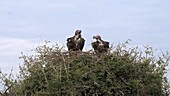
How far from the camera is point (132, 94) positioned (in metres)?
12.8

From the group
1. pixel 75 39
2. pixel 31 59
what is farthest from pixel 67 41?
pixel 31 59

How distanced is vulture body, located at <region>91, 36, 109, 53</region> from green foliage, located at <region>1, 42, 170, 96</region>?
0.41 m

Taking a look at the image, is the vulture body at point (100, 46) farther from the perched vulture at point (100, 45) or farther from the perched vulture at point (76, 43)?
the perched vulture at point (76, 43)

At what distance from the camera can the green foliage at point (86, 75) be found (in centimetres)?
1234

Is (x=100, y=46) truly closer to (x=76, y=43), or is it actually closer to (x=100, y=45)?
(x=100, y=45)

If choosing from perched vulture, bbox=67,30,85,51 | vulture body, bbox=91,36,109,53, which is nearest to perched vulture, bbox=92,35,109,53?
vulture body, bbox=91,36,109,53

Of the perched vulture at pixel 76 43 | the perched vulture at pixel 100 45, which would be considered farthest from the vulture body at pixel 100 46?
the perched vulture at pixel 76 43

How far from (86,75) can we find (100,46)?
1264mm

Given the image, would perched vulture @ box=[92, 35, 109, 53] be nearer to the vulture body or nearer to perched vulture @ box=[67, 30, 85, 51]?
the vulture body

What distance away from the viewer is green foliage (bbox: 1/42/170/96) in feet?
40.5

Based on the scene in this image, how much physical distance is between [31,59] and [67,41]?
1.24 m

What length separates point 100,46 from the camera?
13336mm

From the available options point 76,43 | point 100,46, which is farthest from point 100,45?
point 76,43

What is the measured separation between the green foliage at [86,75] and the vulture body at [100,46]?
41 centimetres
